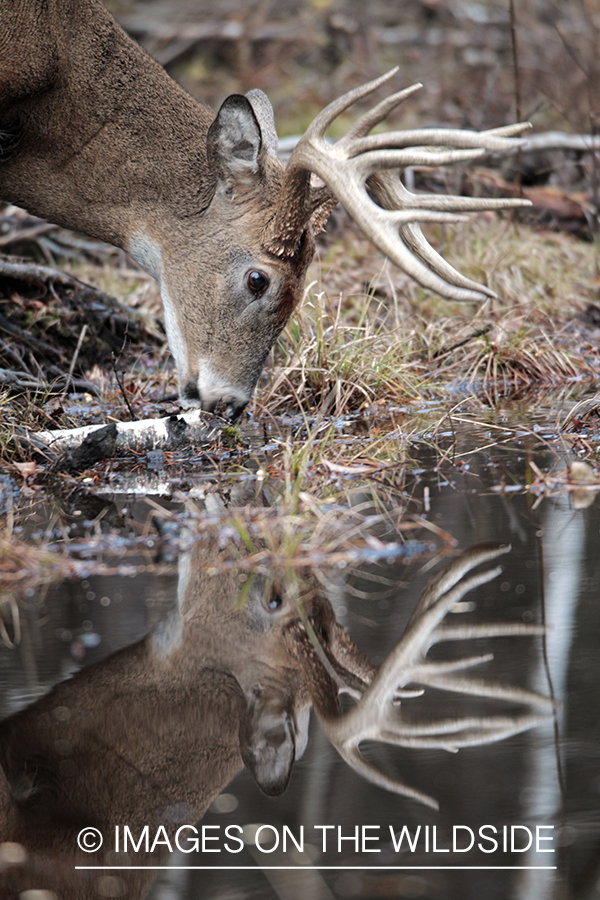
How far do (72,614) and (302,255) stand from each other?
2.90 metres

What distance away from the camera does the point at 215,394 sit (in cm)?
550

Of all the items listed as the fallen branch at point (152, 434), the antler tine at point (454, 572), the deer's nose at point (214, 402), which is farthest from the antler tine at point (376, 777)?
the deer's nose at point (214, 402)

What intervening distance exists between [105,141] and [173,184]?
1.29 ft

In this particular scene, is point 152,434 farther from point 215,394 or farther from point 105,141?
point 105,141

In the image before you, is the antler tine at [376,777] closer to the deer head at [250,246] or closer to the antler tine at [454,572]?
the antler tine at [454,572]

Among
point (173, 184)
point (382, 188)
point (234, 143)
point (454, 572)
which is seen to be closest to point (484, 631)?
point (454, 572)

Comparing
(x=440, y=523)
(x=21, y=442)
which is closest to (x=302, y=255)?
(x=21, y=442)

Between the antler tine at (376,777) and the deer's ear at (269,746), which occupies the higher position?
the antler tine at (376,777)

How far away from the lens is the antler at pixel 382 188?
4273 mm

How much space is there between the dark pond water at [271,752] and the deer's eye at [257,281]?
7.69 ft

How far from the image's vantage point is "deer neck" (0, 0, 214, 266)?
5281 mm

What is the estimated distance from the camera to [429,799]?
6.71 ft

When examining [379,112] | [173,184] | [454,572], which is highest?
[379,112]

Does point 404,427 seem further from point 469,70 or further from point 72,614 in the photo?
point 469,70
